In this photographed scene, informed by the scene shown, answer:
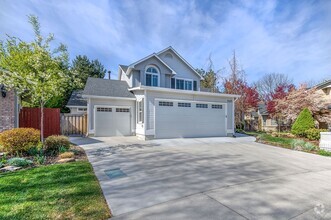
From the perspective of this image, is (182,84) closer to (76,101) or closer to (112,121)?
(112,121)

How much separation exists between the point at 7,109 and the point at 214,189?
10662 mm

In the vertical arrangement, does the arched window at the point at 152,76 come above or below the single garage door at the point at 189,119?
above

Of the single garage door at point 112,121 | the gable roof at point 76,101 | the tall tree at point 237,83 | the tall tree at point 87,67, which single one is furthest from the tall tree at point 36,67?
the tall tree at point 87,67

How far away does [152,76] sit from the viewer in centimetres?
1612

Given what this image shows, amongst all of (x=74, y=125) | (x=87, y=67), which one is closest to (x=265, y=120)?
(x=74, y=125)

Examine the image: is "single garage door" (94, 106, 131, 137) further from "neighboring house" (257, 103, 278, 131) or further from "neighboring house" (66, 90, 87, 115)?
"neighboring house" (257, 103, 278, 131)

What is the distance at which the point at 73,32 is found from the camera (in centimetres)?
1267

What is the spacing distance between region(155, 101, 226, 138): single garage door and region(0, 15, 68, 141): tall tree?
6245 millimetres

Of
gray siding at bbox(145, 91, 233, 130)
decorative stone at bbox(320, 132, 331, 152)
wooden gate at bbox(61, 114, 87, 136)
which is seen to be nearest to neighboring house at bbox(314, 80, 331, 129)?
decorative stone at bbox(320, 132, 331, 152)

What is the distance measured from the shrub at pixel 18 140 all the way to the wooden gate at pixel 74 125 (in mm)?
6347

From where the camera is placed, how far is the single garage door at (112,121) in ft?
44.2

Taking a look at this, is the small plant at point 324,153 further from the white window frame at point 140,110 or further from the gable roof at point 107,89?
the gable roof at point 107,89

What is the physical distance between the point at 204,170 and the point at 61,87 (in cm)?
757

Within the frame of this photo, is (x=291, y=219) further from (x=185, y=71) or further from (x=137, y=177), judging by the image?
(x=185, y=71)
